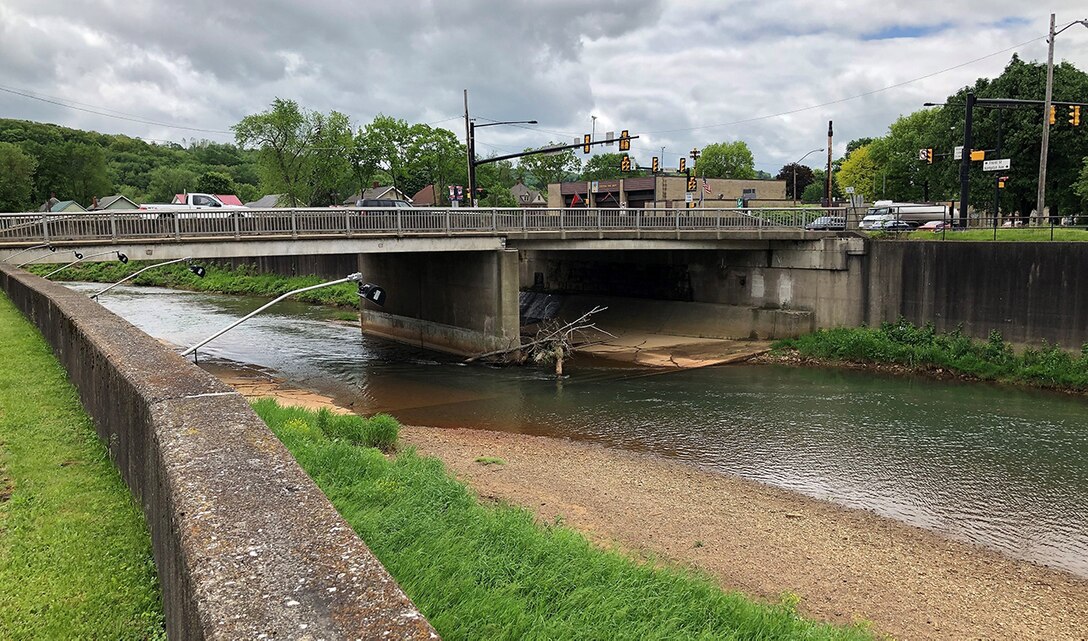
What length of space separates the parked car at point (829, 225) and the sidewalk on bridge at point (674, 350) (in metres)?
6.51

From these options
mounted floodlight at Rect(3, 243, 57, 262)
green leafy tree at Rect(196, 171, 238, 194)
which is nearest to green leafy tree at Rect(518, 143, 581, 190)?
green leafy tree at Rect(196, 171, 238, 194)

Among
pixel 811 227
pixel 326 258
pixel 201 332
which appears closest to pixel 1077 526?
pixel 811 227

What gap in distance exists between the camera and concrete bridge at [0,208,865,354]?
23297 mm

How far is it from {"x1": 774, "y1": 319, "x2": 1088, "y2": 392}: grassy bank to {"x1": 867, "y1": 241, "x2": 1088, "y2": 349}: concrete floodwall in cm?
54

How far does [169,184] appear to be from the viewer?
133750 millimetres

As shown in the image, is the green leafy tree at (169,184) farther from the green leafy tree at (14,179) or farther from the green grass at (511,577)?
the green grass at (511,577)

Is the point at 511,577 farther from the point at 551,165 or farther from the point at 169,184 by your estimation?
the point at 169,184

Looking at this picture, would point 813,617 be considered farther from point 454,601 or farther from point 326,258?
point 326,258

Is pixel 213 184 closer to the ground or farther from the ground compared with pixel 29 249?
farther from the ground

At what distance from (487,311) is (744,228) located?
12.5m

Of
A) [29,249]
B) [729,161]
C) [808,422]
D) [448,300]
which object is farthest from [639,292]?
[729,161]

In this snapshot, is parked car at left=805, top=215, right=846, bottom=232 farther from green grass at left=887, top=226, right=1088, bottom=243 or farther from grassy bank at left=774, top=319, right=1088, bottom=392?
grassy bank at left=774, top=319, right=1088, bottom=392

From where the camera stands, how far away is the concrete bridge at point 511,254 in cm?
2330

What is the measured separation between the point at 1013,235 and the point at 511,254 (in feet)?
67.2
